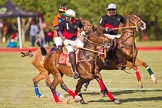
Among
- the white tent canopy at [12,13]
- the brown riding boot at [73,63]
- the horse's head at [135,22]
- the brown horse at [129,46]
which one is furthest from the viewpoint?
the white tent canopy at [12,13]

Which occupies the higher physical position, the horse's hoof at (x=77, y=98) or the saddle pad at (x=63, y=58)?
the saddle pad at (x=63, y=58)

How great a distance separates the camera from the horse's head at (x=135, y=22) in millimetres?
18406

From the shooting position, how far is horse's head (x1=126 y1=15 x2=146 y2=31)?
18406mm

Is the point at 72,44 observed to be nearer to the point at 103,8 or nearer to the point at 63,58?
the point at 63,58

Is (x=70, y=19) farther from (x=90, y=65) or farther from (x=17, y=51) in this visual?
→ (x=17, y=51)

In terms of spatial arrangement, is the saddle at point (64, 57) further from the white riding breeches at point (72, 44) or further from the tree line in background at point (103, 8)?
the tree line in background at point (103, 8)

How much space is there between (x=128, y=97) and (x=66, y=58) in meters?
2.26

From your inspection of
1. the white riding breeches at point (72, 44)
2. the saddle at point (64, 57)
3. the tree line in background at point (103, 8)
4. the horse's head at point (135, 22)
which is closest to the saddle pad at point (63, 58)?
the saddle at point (64, 57)

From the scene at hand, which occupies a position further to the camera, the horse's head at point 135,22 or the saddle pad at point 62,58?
the horse's head at point 135,22

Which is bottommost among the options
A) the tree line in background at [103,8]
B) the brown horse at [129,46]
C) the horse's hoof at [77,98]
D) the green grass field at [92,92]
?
the tree line in background at [103,8]

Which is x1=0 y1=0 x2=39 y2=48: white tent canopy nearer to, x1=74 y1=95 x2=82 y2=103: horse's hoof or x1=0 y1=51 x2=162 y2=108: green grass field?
x1=0 y1=51 x2=162 y2=108: green grass field

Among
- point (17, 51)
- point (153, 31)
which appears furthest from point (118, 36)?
point (153, 31)

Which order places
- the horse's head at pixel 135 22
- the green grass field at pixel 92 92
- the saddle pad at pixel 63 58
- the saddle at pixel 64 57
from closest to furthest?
1. the green grass field at pixel 92 92
2. the saddle at pixel 64 57
3. the saddle pad at pixel 63 58
4. the horse's head at pixel 135 22

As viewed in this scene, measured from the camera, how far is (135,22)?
18.5 metres
